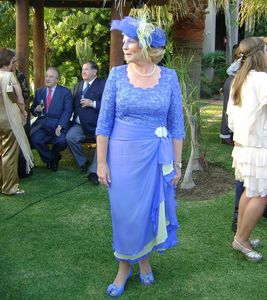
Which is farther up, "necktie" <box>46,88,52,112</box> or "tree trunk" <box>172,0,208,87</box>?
"tree trunk" <box>172,0,208,87</box>

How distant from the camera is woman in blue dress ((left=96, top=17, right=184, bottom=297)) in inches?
128

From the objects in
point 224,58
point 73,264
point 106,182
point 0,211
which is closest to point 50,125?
point 0,211

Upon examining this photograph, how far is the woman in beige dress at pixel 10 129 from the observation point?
564cm

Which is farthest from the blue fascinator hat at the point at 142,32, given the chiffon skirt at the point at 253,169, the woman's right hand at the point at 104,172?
the chiffon skirt at the point at 253,169

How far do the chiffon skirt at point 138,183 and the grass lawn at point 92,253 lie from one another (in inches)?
19.5

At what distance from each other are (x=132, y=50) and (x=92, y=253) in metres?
1.93

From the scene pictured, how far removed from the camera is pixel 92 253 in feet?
14.1

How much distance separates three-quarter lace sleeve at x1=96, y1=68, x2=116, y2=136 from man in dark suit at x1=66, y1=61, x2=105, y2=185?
3315 mm

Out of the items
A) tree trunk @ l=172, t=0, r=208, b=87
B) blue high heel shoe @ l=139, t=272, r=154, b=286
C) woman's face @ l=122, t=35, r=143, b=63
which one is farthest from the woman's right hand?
tree trunk @ l=172, t=0, r=208, b=87

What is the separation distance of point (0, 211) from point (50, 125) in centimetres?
182

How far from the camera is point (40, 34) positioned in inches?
352

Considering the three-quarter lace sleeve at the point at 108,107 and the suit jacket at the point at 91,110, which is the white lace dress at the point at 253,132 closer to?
the three-quarter lace sleeve at the point at 108,107

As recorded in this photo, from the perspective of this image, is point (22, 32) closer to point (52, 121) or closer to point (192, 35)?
point (52, 121)

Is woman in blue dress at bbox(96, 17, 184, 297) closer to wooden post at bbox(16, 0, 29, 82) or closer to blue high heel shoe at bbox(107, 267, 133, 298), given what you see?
blue high heel shoe at bbox(107, 267, 133, 298)
